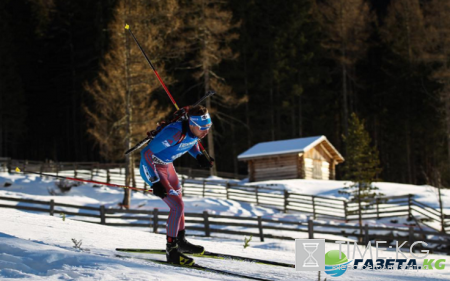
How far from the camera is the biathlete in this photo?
247 inches

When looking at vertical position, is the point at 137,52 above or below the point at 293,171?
above

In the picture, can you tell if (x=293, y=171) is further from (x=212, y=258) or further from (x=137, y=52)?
(x=212, y=258)

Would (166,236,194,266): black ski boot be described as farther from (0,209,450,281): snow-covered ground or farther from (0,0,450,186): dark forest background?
(0,0,450,186): dark forest background

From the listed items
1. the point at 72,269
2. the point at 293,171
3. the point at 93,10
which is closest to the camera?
Result: the point at 72,269

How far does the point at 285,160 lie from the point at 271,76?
13.2m

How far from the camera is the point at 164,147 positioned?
6.32 meters

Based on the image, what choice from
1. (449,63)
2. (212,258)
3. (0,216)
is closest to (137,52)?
(0,216)

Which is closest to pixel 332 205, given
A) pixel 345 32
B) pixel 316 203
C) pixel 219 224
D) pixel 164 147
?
pixel 316 203

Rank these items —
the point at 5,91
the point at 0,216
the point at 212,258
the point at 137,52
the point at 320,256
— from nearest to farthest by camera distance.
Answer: the point at 320,256 < the point at 212,258 < the point at 0,216 < the point at 137,52 < the point at 5,91

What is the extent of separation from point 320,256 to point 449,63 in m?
33.2

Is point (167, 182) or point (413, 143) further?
point (413, 143)

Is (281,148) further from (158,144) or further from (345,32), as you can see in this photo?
(158,144)

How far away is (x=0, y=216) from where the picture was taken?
9.18 meters

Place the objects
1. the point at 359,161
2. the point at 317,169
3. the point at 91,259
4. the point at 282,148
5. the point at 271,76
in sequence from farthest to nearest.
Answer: the point at 271,76 < the point at 317,169 < the point at 282,148 < the point at 359,161 < the point at 91,259
